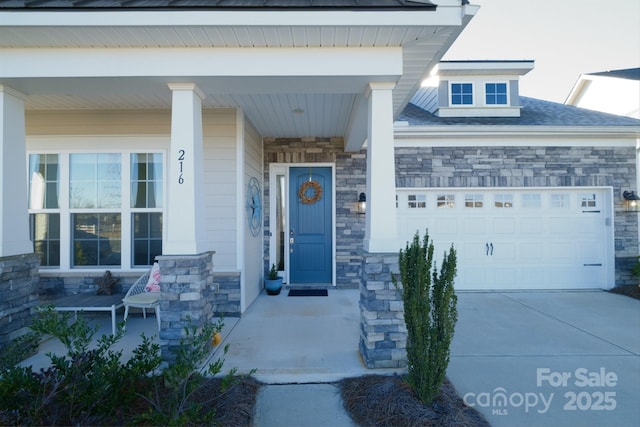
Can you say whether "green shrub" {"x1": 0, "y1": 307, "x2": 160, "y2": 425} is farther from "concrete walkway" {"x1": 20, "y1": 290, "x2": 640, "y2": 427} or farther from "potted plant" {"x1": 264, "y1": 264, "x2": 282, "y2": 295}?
"potted plant" {"x1": 264, "y1": 264, "x2": 282, "y2": 295}

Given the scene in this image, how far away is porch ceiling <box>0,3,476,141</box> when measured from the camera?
111 inches

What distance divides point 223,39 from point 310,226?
391 centimetres

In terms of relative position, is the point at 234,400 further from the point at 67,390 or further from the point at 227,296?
the point at 227,296

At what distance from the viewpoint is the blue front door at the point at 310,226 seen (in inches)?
252

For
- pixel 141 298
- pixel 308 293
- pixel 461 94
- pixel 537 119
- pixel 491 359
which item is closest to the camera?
pixel 491 359

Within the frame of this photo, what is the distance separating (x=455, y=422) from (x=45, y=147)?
234 inches

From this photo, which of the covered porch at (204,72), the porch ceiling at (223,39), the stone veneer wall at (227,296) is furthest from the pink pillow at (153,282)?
the porch ceiling at (223,39)

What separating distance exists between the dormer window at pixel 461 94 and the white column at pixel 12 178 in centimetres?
750

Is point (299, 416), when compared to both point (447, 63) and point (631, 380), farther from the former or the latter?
point (447, 63)

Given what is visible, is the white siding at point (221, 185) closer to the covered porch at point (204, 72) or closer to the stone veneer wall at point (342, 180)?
the covered porch at point (204, 72)

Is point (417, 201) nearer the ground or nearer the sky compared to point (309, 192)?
nearer the ground

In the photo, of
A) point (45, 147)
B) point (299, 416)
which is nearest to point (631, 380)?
point (299, 416)

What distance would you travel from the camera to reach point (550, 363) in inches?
129

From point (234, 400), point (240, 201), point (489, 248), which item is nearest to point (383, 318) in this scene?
point (234, 400)
